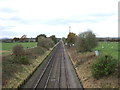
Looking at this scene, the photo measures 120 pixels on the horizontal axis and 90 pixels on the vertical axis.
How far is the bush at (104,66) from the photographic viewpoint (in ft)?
81.4

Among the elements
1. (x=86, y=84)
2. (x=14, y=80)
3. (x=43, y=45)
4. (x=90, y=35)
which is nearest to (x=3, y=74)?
(x=14, y=80)

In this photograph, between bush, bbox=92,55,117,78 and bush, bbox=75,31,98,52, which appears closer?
bush, bbox=92,55,117,78

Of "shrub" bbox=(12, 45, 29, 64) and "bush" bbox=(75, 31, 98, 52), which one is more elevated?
"bush" bbox=(75, 31, 98, 52)

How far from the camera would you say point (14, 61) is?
40.7m

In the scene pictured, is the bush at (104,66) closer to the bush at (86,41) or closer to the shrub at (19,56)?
the shrub at (19,56)

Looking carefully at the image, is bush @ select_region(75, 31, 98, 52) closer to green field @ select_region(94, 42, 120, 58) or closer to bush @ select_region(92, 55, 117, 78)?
green field @ select_region(94, 42, 120, 58)

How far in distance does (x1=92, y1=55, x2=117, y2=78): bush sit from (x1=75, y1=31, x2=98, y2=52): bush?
2777 cm

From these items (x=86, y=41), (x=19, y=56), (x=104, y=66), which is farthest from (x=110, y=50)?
(x=104, y=66)

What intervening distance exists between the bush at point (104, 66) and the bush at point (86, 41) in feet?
91.1

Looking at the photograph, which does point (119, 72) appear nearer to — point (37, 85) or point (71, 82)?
point (71, 82)

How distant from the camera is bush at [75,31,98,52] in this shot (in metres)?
53.8

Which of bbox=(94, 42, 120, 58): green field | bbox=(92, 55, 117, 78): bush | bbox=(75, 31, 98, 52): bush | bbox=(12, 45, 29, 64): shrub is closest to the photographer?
bbox=(92, 55, 117, 78): bush

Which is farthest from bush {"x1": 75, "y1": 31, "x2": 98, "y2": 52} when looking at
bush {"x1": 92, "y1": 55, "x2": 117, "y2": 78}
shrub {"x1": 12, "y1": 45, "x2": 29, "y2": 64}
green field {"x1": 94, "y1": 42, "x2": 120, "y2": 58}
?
bush {"x1": 92, "y1": 55, "x2": 117, "y2": 78}

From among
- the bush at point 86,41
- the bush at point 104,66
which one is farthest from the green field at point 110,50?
the bush at point 104,66
